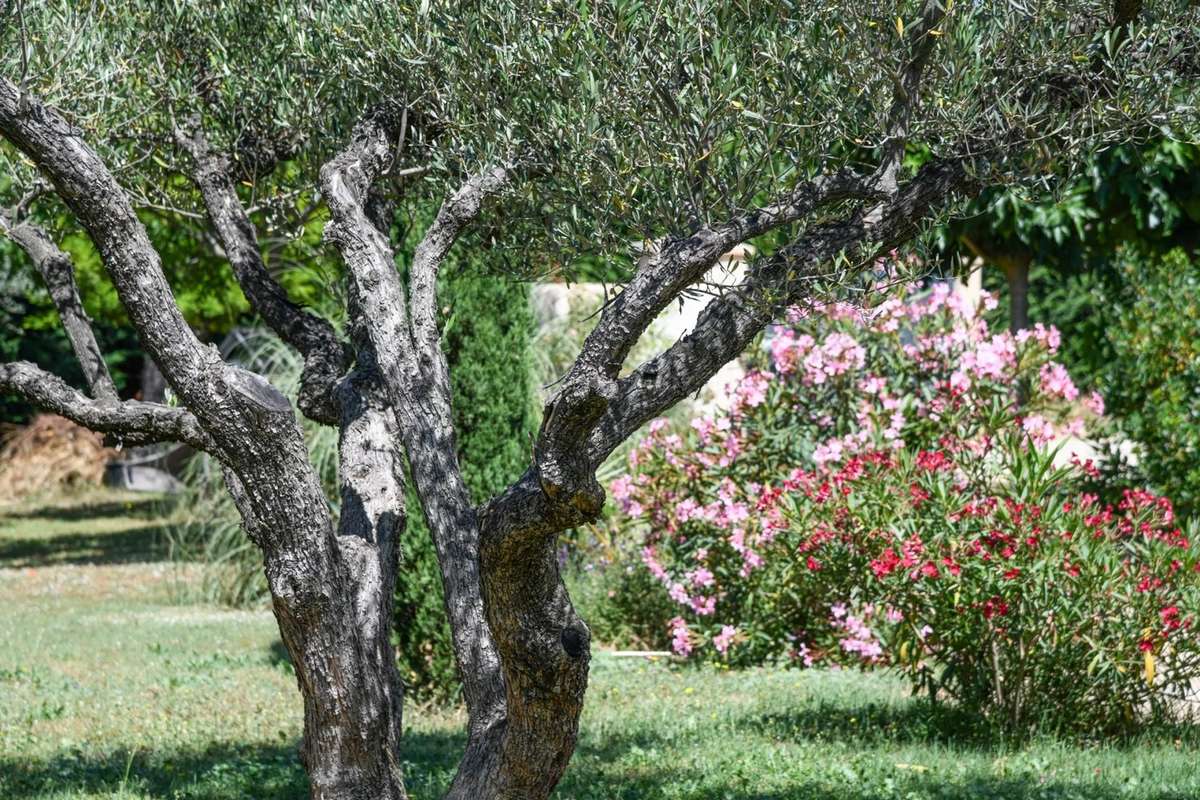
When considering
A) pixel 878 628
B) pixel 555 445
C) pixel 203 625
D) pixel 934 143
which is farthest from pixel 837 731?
pixel 203 625

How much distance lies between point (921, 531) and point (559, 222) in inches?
118

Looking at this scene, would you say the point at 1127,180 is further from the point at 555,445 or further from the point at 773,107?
A: the point at 555,445

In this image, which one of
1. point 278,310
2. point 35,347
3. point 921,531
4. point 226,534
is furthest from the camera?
point 35,347

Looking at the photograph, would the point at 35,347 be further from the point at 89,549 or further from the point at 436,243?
the point at 436,243

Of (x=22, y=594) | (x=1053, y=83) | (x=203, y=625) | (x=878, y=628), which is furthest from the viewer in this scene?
(x=22, y=594)

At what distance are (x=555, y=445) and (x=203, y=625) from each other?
29.4ft

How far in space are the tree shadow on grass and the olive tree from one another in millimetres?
11649

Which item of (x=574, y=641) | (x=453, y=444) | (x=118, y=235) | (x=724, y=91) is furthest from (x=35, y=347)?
(x=724, y=91)

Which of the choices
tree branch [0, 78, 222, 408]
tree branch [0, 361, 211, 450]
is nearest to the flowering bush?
tree branch [0, 78, 222, 408]

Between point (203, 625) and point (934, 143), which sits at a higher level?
point (934, 143)

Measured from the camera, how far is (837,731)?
689 centimetres

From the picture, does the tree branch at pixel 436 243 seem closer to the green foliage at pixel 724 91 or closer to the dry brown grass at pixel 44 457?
the green foliage at pixel 724 91

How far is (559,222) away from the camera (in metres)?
4.59

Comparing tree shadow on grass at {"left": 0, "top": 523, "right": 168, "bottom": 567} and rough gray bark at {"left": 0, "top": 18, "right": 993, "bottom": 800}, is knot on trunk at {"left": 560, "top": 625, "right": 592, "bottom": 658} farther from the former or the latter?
tree shadow on grass at {"left": 0, "top": 523, "right": 168, "bottom": 567}
